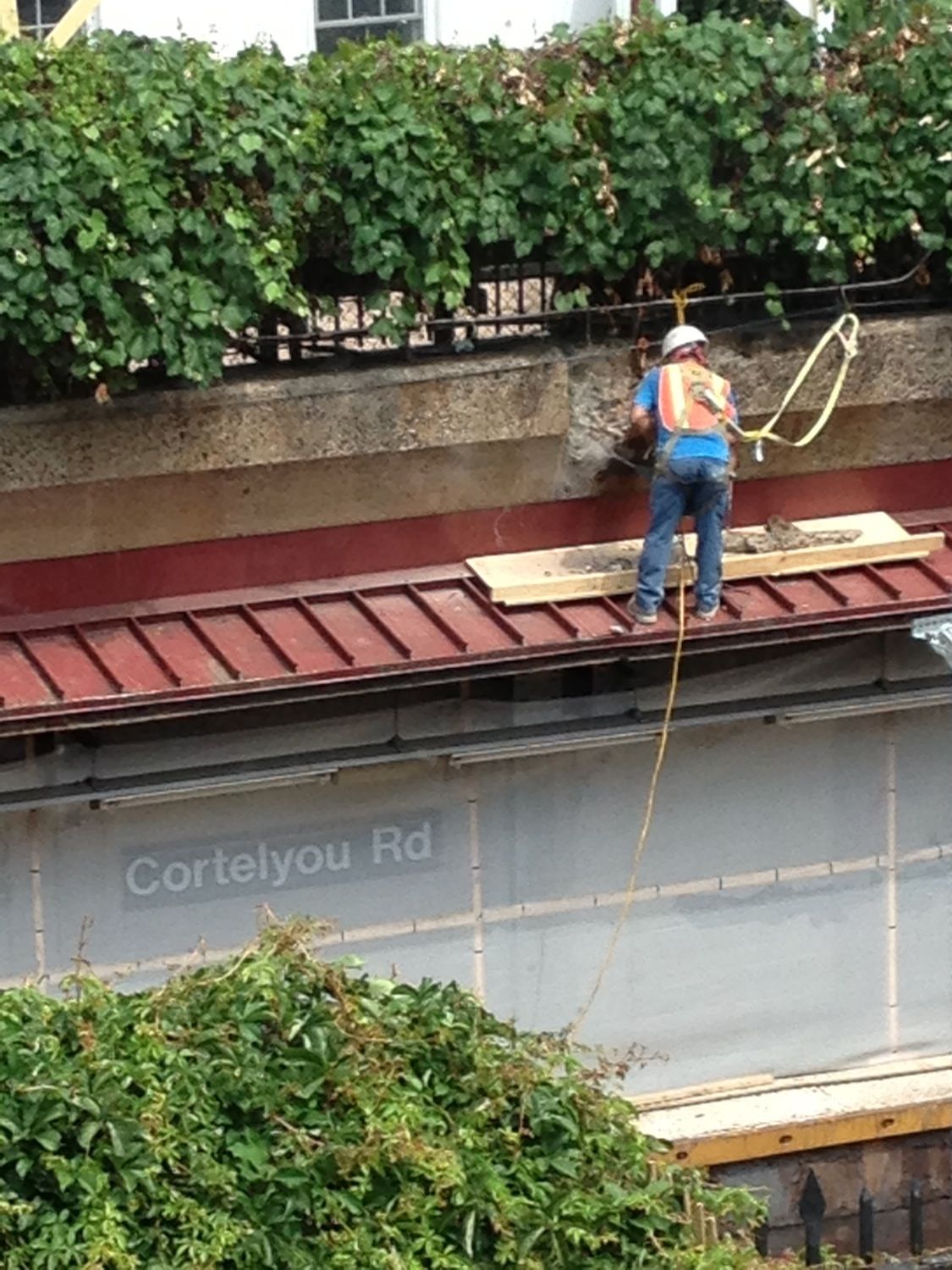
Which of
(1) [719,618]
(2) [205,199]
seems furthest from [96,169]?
(1) [719,618]

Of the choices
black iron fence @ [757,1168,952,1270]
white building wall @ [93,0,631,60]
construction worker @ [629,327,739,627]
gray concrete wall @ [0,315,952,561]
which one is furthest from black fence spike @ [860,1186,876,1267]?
white building wall @ [93,0,631,60]

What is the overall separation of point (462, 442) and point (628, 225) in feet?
4.25

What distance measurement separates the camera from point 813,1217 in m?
12.7

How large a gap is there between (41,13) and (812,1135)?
6.89 meters

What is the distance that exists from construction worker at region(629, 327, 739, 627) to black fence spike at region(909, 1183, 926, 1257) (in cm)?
301

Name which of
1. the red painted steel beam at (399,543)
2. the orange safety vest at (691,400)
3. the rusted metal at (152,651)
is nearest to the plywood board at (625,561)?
the red painted steel beam at (399,543)

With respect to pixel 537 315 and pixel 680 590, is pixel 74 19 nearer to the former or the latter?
pixel 537 315

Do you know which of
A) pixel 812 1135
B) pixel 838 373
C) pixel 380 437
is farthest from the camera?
pixel 812 1135

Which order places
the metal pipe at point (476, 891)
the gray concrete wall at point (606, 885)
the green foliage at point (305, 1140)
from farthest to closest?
1. the metal pipe at point (476, 891)
2. the gray concrete wall at point (606, 885)
3. the green foliage at point (305, 1140)

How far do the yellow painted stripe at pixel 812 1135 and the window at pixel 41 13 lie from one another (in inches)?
254

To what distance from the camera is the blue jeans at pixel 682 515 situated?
12.4 m

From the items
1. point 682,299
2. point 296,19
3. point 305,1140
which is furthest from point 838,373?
point 305,1140

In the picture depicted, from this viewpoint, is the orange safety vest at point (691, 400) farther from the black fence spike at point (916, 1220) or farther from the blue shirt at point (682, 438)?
the black fence spike at point (916, 1220)

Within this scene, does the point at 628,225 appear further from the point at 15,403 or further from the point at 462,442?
the point at 15,403
